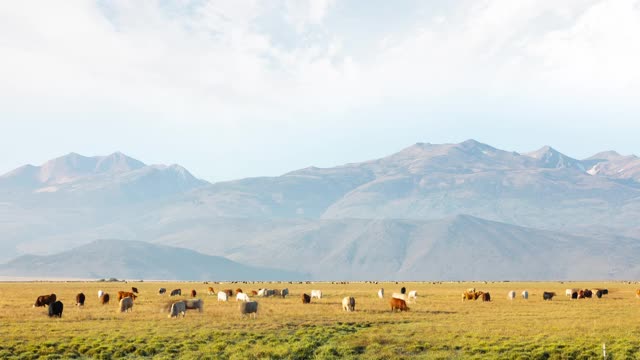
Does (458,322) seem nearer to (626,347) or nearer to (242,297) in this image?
(626,347)

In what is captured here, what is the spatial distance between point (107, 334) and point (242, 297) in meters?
24.6

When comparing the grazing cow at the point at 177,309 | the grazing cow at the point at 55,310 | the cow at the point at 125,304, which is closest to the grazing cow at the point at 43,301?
the cow at the point at 125,304

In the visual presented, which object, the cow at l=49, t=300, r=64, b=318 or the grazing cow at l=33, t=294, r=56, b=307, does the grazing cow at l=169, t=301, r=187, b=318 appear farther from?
the grazing cow at l=33, t=294, r=56, b=307

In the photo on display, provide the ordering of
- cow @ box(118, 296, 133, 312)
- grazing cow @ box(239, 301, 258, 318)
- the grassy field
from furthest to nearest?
cow @ box(118, 296, 133, 312), grazing cow @ box(239, 301, 258, 318), the grassy field

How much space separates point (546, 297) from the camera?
72625 millimetres

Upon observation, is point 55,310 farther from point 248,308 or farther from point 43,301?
point 248,308

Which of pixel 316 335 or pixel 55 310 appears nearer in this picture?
pixel 316 335

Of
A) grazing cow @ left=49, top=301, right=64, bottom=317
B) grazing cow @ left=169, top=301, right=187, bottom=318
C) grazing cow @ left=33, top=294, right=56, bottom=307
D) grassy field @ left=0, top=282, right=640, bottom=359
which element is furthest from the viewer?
grazing cow @ left=33, top=294, right=56, bottom=307

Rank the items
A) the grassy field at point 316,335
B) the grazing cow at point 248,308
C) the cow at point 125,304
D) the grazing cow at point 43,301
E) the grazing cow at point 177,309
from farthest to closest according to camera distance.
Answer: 1. the grazing cow at point 43,301
2. the cow at point 125,304
3. the grazing cow at point 248,308
4. the grazing cow at point 177,309
5. the grassy field at point 316,335

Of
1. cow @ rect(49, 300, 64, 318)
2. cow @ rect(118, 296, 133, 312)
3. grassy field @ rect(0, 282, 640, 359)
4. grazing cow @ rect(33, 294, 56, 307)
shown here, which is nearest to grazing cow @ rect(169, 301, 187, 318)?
grassy field @ rect(0, 282, 640, 359)

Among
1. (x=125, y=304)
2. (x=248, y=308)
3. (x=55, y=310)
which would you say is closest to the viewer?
(x=55, y=310)

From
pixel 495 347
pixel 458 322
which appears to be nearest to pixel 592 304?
pixel 458 322

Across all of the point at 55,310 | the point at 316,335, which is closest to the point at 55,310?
the point at 55,310

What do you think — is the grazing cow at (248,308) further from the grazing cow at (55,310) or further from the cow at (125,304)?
the grazing cow at (55,310)
